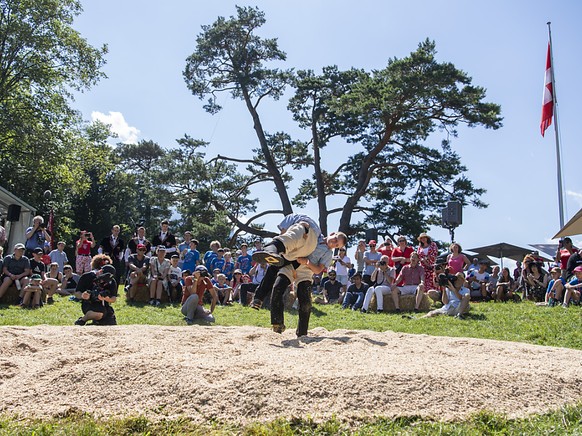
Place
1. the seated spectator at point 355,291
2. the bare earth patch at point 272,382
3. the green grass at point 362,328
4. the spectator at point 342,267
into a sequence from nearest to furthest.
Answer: the green grass at point 362,328, the bare earth patch at point 272,382, the seated spectator at point 355,291, the spectator at point 342,267

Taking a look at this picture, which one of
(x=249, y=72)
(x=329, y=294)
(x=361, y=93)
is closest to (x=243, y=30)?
(x=249, y=72)

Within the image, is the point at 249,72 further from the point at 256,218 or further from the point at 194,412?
the point at 194,412

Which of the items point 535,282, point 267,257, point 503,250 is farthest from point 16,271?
point 503,250

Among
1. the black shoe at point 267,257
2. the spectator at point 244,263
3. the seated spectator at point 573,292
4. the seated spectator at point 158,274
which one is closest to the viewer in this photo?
the black shoe at point 267,257

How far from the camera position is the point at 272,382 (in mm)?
4062

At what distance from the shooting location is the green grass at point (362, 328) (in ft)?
11.6

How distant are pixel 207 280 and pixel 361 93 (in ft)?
50.4

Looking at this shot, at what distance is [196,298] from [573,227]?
9750mm

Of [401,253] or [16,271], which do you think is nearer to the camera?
[16,271]

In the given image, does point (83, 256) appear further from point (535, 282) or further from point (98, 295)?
point (535, 282)

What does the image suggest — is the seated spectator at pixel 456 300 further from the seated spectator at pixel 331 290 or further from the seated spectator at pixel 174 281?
the seated spectator at pixel 174 281

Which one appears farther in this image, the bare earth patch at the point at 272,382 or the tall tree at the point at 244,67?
the tall tree at the point at 244,67

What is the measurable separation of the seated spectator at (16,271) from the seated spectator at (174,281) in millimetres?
2853

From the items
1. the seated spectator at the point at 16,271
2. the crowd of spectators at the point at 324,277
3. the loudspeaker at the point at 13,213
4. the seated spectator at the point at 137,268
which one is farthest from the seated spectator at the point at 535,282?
the loudspeaker at the point at 13,213
